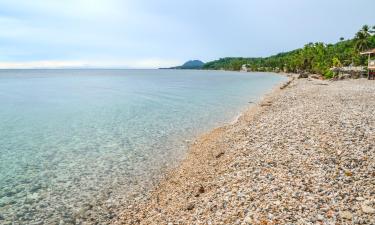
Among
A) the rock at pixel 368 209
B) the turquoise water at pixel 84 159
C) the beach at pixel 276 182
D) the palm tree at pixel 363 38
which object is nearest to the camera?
the rock at pixel 368 209

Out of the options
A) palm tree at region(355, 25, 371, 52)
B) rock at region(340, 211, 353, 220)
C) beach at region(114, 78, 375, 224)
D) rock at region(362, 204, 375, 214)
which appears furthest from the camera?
palm tree at region(355, 25, 371, 52)

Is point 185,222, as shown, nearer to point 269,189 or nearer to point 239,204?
point 239,204

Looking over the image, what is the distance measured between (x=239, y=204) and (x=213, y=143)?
9.04 metres

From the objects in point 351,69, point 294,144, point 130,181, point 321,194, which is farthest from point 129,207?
point 351,69

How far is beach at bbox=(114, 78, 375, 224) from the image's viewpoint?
7.35 meters

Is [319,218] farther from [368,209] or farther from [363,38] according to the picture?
[363,38]

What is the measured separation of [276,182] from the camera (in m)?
9.06

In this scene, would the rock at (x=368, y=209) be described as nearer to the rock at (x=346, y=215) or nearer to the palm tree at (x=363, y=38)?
the rock at (x=346, y=215)

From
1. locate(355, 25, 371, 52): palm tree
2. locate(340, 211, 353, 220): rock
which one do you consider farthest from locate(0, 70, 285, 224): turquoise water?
locate(355, 25, 371, 52): palm tree

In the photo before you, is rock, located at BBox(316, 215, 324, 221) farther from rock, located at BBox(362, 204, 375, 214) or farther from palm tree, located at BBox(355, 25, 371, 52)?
palm tree, located at BBox(355, 25, 371, 52)

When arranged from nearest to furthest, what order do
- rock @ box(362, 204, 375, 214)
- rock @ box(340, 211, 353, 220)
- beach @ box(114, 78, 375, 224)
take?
rock @ box(340, 211, 353, 220), rock @ box(362, 204, 375, 214), beach @ box(114, 78, 375, 224)

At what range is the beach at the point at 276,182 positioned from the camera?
7.35 metres

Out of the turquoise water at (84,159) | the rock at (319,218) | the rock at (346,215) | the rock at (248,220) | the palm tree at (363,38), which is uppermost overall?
the palm tree at (363,38)

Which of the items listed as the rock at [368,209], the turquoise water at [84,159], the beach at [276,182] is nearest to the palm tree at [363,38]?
the turquoise water at [84,159]
